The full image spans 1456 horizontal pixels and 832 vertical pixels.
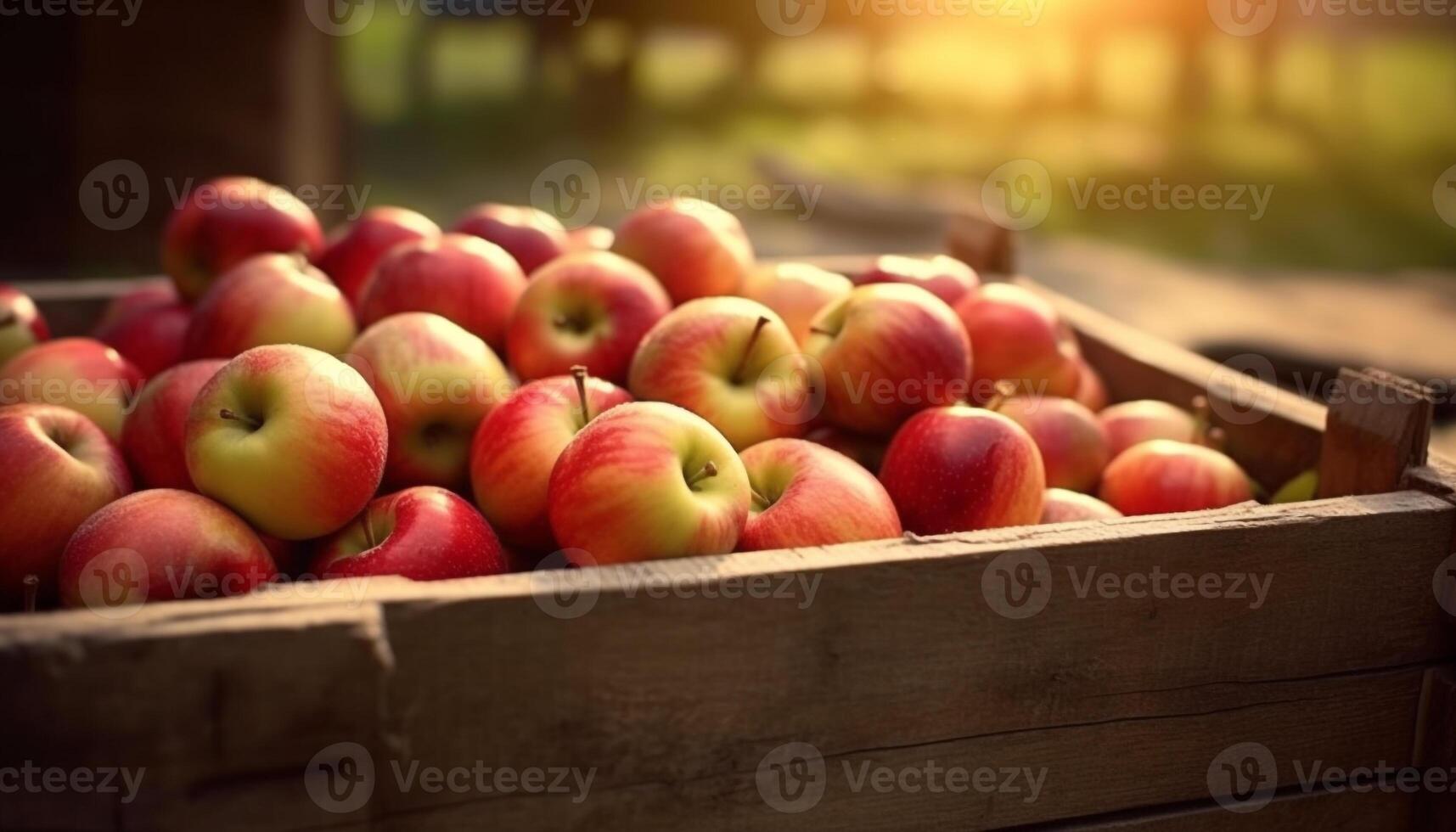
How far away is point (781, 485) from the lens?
1.49 m

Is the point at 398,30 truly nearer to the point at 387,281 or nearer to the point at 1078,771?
the point at 387,281

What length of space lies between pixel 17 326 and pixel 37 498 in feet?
2.51

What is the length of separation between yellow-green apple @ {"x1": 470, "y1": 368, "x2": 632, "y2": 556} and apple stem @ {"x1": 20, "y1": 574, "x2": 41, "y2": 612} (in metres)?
0.50

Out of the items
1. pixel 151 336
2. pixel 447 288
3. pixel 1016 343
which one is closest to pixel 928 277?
pixel 1016 343

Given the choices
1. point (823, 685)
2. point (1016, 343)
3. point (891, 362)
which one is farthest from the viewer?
point (1016, 343)

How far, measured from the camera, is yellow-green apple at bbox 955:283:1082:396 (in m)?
1.95

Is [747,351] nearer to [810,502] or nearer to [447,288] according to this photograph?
[810,502]

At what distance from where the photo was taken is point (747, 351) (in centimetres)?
164

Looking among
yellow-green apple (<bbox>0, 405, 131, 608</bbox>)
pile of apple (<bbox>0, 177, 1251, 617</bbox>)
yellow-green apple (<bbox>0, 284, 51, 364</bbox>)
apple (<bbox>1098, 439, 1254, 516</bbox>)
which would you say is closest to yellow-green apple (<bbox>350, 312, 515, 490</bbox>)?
pile of apple (<bbox>0, 177, 1251, 617</bbox>)

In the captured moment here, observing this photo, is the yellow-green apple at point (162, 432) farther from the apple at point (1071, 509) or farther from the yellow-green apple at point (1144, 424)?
the yellow-green apple at point (1144, 424)

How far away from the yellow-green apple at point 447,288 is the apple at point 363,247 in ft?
0.63

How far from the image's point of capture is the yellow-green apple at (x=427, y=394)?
5.14 ft

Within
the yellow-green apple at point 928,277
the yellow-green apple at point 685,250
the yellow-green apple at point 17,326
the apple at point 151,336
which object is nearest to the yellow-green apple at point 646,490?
the yellow-green apple at point 685,250

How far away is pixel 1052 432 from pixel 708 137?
9934 mm
